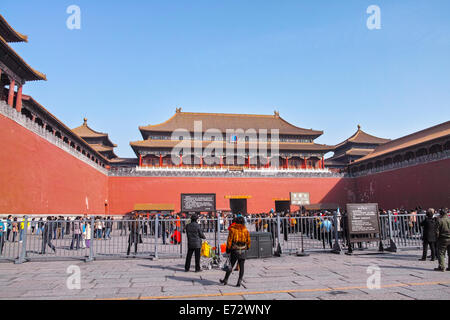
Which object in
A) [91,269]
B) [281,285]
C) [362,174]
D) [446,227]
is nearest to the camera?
[281,285]

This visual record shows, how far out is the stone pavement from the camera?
4262 mm

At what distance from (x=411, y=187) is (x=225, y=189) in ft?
46.5

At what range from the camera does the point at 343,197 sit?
2795cm

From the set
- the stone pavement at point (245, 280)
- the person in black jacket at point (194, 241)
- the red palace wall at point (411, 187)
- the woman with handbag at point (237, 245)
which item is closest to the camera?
the stone pavement at point (245, 280)

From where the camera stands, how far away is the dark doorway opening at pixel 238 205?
27013mm

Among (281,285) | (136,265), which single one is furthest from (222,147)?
(281,285)

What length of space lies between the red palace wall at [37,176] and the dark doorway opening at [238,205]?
12.2m

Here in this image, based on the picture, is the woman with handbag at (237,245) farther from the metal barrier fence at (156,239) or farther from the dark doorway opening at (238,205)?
the dark doorway opening at (238,205)

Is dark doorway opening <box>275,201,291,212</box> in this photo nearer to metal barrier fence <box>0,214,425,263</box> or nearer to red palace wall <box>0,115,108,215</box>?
red palace wall <box>0,115,108,215</box>

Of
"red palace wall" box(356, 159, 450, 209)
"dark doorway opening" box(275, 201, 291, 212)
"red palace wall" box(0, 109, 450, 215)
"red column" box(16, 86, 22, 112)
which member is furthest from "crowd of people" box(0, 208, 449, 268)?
"dark doorway opening" box(275, 201, 291, 212)

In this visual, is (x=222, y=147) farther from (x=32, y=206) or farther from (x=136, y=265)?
(x=136, y=265)

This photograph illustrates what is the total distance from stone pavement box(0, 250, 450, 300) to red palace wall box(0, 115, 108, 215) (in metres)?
7.18

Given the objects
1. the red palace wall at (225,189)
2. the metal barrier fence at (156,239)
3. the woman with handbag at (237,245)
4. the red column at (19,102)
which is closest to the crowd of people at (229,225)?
the metal barrier fence at (156,239)
